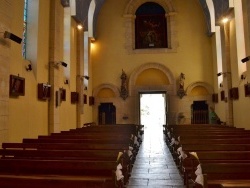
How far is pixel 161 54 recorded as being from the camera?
56.4 feet

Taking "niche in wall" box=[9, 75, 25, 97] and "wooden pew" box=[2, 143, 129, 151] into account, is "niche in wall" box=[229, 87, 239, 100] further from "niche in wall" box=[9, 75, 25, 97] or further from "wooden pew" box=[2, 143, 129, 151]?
"niche in wall" box=[9, 75, 25, 97]

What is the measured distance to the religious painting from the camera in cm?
1767

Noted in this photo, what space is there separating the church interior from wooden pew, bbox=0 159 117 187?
5.42 meters

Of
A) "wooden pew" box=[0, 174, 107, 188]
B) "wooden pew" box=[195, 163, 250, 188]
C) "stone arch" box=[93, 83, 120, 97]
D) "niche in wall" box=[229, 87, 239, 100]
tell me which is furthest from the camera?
"stone arch" box=[93, 83, 120, 97]

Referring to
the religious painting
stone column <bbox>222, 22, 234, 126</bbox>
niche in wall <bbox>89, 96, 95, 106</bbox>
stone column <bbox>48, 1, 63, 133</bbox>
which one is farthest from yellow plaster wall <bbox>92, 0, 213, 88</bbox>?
stone column <bbox>48, 1, 63, 133</bbox>

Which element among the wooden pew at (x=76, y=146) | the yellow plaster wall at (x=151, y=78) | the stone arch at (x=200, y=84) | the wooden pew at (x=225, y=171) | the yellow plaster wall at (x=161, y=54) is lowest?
the wooden pew at (x=225, y=171)

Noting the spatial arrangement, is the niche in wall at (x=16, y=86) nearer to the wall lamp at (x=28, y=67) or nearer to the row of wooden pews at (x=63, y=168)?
the wall lamp at (x=28, y=67)

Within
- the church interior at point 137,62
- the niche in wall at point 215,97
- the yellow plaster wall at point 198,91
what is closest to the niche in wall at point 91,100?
the church interior at point 137,62

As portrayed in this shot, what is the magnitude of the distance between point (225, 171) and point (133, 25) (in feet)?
50.1

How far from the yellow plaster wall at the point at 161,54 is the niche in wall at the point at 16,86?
9740 mm

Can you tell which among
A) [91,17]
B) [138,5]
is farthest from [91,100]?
[138,5]

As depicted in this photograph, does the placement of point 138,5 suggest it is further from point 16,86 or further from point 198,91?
point 16,86

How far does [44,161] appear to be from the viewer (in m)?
3.76

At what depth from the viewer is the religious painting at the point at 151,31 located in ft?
58.0
